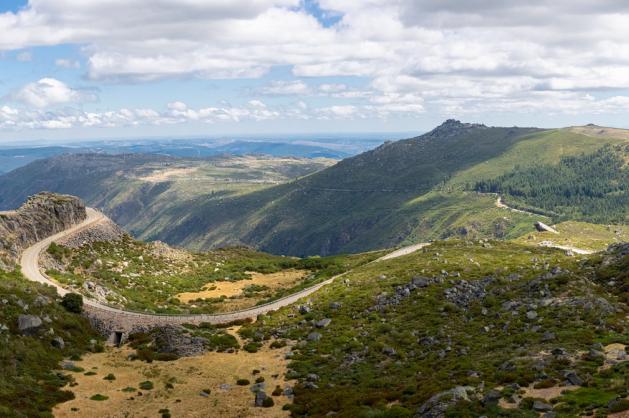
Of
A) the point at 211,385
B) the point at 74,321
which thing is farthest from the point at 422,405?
the point at 74,321

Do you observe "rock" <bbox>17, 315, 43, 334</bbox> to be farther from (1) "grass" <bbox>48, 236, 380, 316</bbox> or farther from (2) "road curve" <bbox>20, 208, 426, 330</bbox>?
(1) "grass" <bbox>48, 236, 380, 316</bbox>

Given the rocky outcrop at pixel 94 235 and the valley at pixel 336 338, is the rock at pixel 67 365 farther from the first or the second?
the rocky outcrop at pixel 94 235

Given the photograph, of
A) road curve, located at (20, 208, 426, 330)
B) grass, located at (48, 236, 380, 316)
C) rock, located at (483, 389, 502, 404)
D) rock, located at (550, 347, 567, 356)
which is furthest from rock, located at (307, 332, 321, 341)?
rock, located at (483, 389, 502, 404)

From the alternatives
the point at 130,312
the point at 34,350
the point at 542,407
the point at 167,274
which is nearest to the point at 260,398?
the point at 542,407

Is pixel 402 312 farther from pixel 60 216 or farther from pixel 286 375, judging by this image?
pixel 60 216

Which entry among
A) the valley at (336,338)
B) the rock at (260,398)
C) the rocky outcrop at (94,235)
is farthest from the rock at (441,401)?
the rocky outcrop at (94,235)

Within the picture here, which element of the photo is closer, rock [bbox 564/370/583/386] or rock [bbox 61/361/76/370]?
rock [bbox 564/370/583/386]
